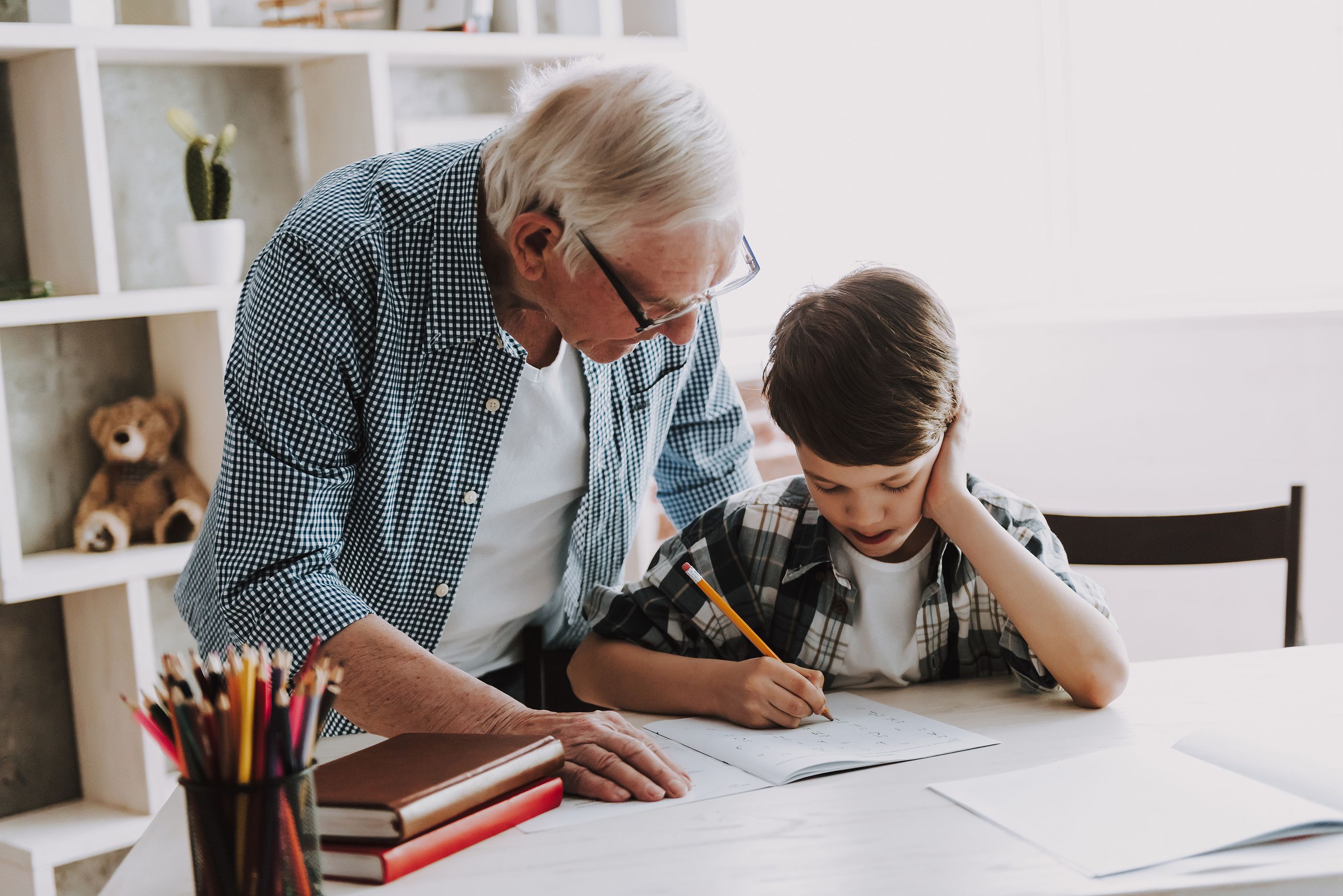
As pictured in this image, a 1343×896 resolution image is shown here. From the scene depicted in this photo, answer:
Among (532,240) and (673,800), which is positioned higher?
(532,240)

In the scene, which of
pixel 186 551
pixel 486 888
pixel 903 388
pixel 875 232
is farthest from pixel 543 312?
pixel 875 232

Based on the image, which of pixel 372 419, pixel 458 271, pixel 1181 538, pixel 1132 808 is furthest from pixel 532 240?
pixel 1181 538

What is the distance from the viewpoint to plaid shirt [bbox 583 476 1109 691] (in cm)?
141

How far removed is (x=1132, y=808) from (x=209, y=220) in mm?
1832

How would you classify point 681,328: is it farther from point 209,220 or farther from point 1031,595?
point 209,220

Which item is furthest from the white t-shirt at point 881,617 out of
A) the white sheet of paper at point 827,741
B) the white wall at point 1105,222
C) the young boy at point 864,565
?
the white wall at point 1105,222

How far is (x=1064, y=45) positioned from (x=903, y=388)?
2.36 meters

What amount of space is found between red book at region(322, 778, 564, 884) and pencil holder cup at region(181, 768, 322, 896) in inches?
4.0

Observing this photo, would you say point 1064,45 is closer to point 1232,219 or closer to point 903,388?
point 1232,219

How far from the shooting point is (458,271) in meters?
1.33

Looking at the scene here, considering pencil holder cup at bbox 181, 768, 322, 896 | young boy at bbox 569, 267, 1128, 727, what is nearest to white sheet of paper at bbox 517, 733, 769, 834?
young boy at bbox 569, 267, 1128, 727

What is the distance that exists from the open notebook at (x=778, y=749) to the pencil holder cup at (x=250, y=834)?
9.0 inches

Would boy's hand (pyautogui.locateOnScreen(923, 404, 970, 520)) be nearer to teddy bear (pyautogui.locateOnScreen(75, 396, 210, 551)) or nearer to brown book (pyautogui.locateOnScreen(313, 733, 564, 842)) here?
brown book (pyautogui.locateOnScreen(313, 733, 564, 842))

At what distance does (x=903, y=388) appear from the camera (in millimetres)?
1345
